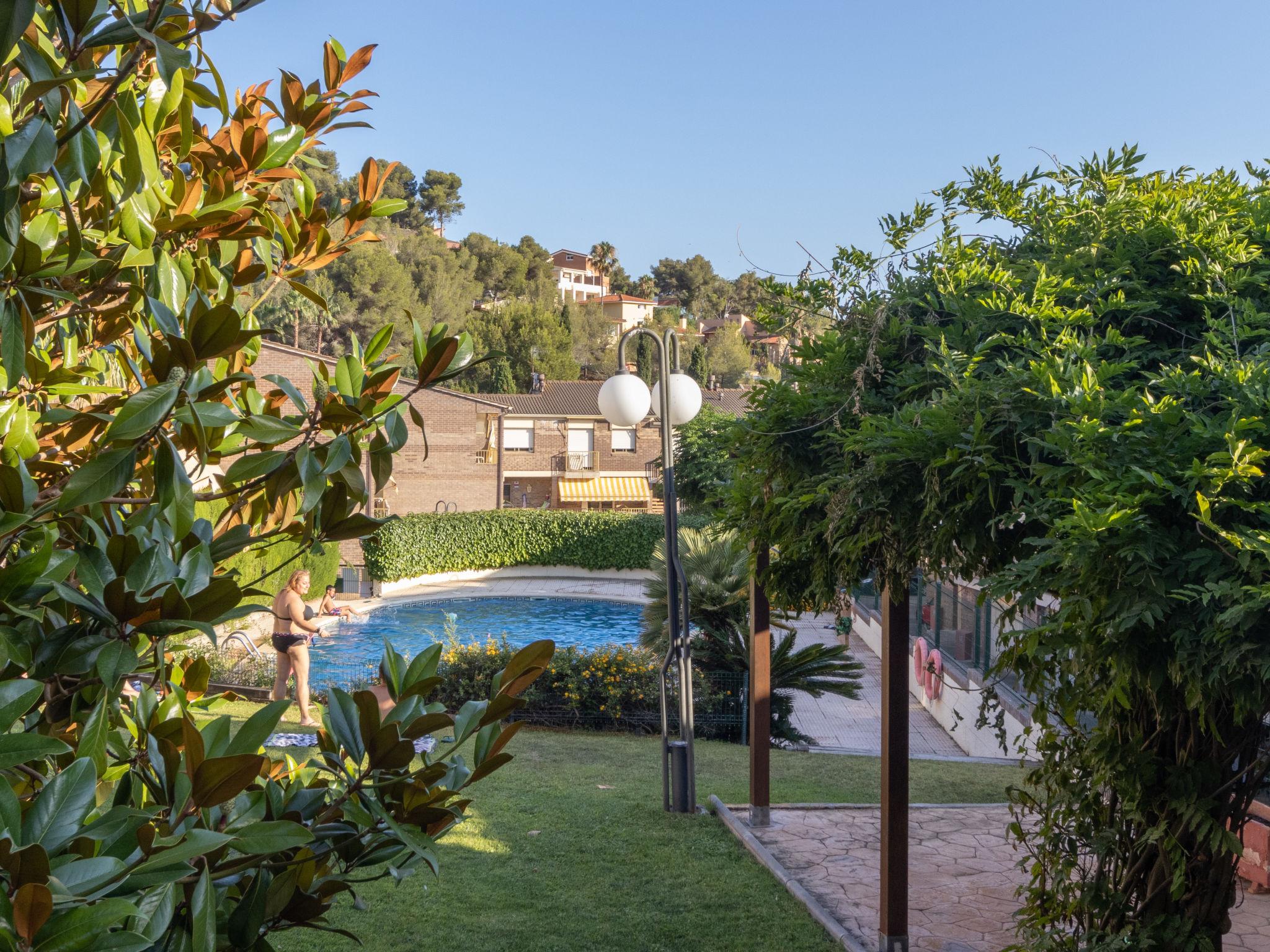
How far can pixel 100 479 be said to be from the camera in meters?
1.34

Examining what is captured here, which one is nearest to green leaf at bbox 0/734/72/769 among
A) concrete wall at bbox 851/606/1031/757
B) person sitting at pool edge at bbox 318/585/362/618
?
concrete wall at bbox 851/606/1031/757

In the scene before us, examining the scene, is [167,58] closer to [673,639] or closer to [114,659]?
Result: [114,659]

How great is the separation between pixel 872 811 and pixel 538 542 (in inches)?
1100

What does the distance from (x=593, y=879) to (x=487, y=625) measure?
73.3 ft

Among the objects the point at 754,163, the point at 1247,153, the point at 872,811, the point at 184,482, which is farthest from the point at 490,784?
the point at 754,163

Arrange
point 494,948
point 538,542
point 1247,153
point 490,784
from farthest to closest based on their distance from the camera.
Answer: point 538,542 → point 490,784 → point 494,948 → point 1247,153

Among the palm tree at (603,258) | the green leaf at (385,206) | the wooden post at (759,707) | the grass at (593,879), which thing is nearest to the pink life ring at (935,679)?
the grass at (593,879)

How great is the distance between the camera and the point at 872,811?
32.6 feet

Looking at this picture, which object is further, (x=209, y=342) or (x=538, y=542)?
(x=538, y=542)

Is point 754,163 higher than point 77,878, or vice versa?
point 754,163

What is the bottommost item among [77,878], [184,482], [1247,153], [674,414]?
[77,878]

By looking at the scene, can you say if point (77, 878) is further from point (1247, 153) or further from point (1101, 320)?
point (1247, 153)

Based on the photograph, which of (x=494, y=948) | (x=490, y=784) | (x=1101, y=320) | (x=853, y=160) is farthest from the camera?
(x=853, y=160)

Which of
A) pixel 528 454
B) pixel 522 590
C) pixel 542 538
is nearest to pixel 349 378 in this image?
pixel 522 590
